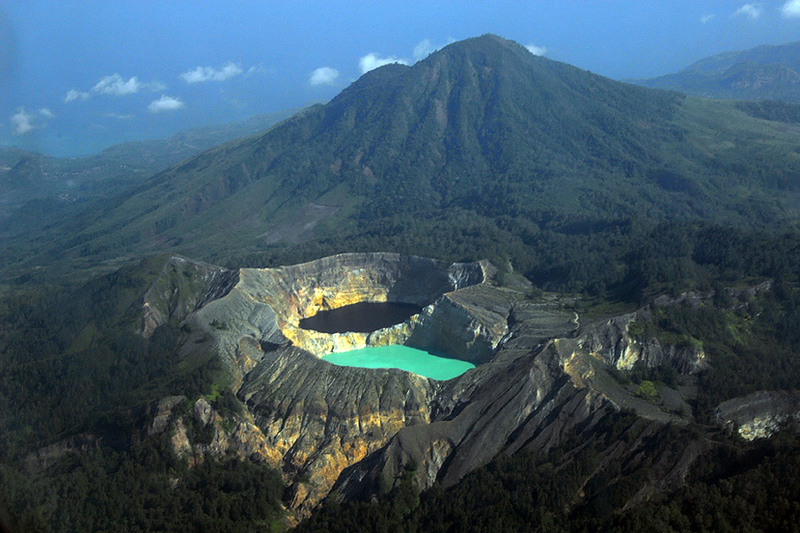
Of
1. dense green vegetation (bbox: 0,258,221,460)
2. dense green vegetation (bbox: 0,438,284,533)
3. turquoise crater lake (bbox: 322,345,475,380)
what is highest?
dense green vegetation (bbox: 0,258,221,460)

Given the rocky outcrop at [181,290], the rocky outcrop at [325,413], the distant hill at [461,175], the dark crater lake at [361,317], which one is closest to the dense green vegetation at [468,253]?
the distant hill at [461,175]

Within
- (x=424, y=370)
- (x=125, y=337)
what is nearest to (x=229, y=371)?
(x=125, y=337)

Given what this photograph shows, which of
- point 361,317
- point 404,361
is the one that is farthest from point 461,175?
point 404,361

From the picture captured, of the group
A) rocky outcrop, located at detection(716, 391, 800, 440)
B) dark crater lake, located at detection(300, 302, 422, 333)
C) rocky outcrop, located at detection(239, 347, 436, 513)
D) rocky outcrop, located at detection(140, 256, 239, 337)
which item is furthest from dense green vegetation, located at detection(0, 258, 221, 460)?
rocky outcrop, located at detection(716, 391, 800, 440)

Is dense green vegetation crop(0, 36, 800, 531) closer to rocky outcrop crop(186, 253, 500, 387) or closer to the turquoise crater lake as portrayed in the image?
rocky outcrop crop(186, 253, 500, 387)

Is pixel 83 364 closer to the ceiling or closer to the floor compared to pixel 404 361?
closer to the ceiling

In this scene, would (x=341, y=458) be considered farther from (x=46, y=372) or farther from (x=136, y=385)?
(x=46, y=372)

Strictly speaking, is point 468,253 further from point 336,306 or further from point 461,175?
point 461,175
